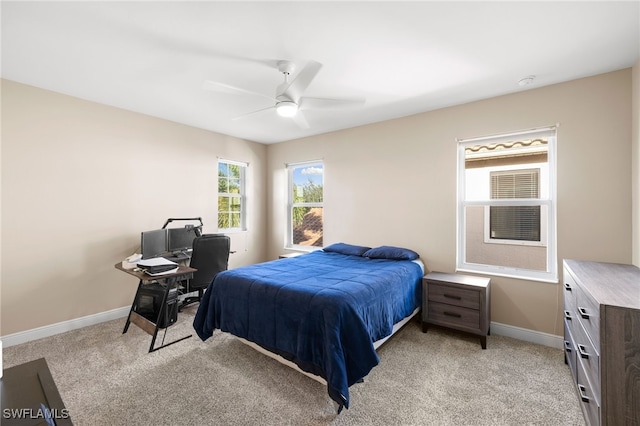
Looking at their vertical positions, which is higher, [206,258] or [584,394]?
[206,258]

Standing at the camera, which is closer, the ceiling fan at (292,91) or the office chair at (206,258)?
the ceiling fan at (292,91)

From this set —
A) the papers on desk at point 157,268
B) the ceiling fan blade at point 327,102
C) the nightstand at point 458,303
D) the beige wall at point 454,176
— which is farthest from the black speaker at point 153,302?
the nightstand at point 458,303

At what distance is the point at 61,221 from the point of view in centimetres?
296

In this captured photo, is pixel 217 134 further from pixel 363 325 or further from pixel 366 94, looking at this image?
pixel 363 325

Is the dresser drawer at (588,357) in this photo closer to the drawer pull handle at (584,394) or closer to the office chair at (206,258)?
the drawer pull handle at (584,394)

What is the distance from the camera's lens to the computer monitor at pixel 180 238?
11.7ft

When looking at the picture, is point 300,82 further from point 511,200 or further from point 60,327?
point 60,327

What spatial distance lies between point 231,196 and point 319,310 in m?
3.43

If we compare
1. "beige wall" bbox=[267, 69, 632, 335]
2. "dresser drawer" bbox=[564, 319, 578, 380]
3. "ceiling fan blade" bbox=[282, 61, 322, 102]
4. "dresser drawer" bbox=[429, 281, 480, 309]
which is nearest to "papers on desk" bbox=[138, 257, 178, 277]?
"ceiling fan blade" bbox=[282, 61, 322, 102]

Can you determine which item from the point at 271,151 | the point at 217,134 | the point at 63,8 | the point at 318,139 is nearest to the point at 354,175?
the point at 318,139

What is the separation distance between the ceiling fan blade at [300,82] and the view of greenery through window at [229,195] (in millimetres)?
2755

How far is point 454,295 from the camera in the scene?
9.21 feet

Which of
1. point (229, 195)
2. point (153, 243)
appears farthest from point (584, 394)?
point (229, 195)

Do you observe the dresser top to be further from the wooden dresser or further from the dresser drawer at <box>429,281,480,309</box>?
the dresser drawer at <box>429,281,480,309</box>
